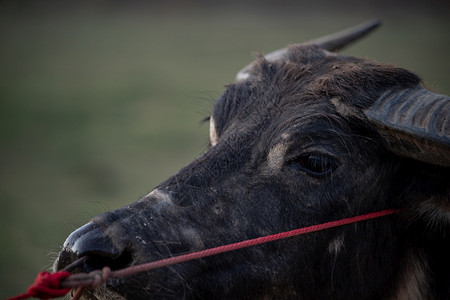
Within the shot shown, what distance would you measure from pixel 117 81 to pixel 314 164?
16312mm

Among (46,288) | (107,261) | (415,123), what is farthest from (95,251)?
(415,123)

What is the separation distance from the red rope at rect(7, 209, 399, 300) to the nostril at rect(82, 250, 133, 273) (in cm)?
10

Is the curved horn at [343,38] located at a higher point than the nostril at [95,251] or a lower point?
higher

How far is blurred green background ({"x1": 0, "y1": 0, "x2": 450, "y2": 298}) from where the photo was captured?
27.5 ft

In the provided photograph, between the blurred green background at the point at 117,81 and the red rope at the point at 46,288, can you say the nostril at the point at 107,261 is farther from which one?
the blurred green background at the point at 117,81

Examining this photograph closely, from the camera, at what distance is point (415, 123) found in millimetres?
2682

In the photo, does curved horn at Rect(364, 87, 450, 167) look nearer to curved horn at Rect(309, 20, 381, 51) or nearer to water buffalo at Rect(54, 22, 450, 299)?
water buffalo at Rect(54, 22, 450, 299)

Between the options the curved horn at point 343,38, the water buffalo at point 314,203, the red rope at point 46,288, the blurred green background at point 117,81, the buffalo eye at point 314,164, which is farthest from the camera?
the blurred green background at point 117,81

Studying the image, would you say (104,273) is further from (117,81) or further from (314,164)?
(117,81)

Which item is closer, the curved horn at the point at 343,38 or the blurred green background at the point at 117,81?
the curved horn at the point at 343,38

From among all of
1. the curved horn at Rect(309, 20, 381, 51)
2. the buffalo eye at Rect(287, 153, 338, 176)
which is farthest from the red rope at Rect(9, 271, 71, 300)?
the curved horn at Rect(309, 20, 381, 51)

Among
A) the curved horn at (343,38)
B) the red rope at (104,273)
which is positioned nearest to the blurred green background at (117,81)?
the curved horn at (343,38)

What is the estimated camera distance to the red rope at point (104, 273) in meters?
2.09

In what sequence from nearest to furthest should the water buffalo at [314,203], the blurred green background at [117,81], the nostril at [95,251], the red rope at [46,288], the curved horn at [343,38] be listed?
the red rope at [46,288] < the nostril at [95,251] < the water buffalo at [314,203] < the curved horn at [343,38] < the blurred green background at [117,81]
